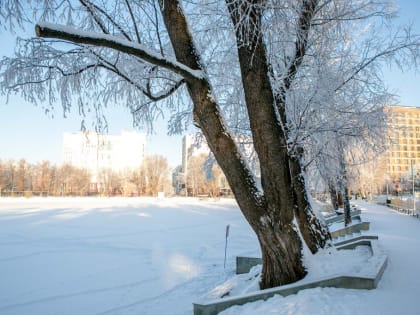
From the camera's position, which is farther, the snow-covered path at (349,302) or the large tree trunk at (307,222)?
the large tree trunk at (307,222)

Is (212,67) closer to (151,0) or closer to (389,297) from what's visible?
(151,0)

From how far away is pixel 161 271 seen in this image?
949cm

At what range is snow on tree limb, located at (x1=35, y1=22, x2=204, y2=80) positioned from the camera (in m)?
3.33

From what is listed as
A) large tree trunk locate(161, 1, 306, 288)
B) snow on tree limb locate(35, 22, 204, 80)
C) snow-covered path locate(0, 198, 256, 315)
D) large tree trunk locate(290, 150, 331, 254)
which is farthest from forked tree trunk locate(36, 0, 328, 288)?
snow-covered path locate(0, 198, 256, 315)

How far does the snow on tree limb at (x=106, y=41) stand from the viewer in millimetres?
3332

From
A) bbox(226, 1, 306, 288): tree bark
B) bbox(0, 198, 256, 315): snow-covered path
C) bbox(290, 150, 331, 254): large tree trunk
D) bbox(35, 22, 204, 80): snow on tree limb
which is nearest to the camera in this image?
bbox(35, 22, 204, 80): snow on tree limb

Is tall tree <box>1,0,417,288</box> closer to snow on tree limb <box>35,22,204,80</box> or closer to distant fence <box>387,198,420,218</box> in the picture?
snow on tree limb <box>35,22,204,80</box>

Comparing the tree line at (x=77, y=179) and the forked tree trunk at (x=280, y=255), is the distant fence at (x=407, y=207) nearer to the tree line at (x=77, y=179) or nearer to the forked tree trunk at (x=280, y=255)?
the forked tree trunk at (x=280, y=255)

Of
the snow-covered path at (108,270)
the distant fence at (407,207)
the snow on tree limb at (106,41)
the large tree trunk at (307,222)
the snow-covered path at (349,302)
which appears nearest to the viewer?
the snow on tree limb at (106,41)

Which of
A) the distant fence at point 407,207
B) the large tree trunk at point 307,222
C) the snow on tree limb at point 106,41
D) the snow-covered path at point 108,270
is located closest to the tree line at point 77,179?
the distant fence at point 407,207

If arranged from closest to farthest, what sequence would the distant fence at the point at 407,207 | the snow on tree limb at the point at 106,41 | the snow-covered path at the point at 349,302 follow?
the snow on tree limb at the point at 106,41 → the snow-covered path at the point at 349,302 → the distant fence at the point at 407,207

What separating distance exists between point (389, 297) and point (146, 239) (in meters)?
12.0

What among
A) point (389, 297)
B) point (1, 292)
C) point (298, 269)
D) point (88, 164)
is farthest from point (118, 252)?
point (88, 164)

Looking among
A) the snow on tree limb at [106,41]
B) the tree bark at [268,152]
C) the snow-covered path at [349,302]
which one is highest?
the snow on tree limb at [106,41]
